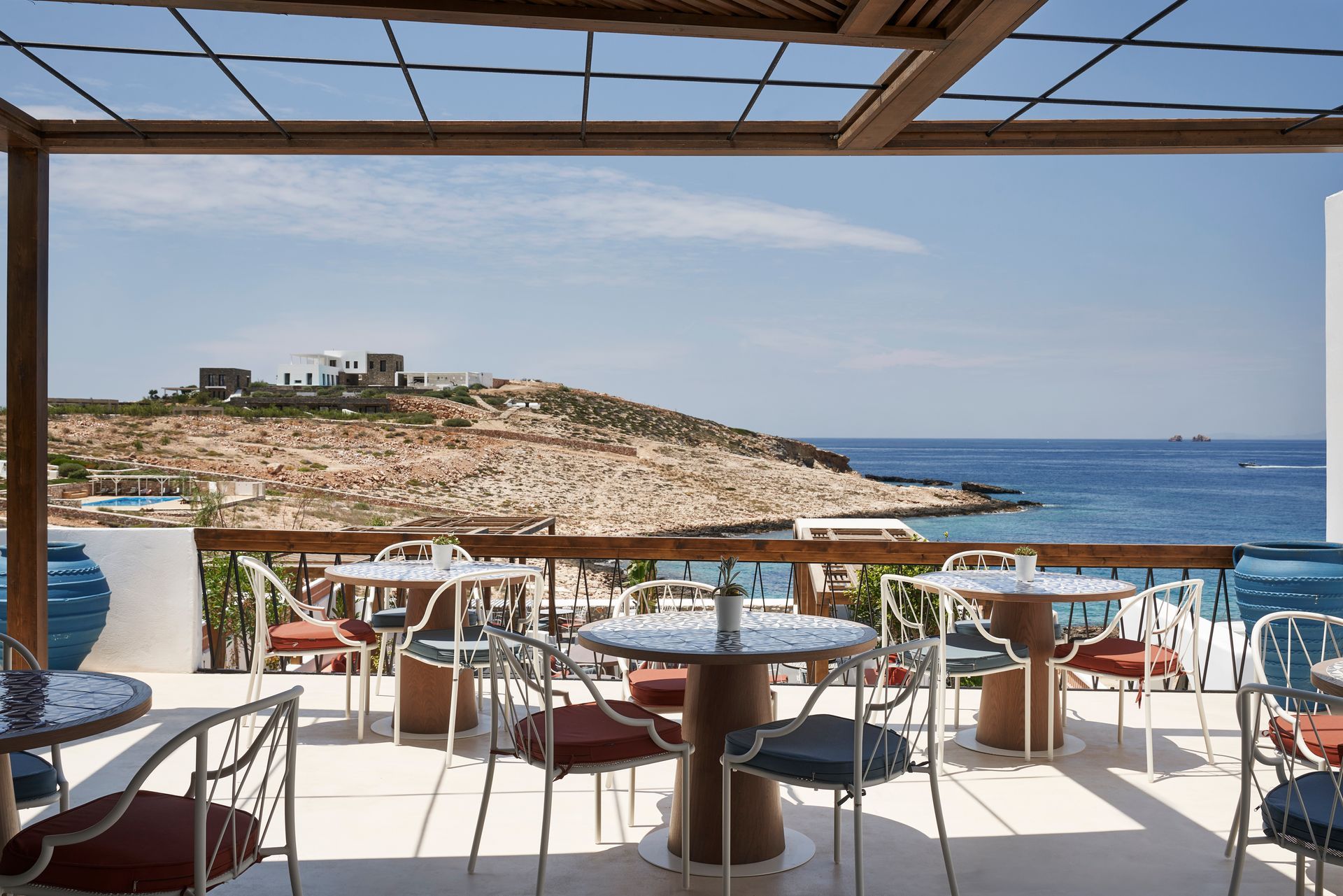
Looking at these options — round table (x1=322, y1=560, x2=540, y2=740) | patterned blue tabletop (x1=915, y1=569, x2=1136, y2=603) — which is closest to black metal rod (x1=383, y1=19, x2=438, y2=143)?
round table (x1=322, y1=560, x2=540, y2=740)

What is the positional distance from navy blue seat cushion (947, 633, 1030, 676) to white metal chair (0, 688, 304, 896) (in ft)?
8.66

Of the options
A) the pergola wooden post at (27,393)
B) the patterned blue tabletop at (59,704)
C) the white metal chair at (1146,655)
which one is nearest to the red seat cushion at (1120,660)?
the white metal chair at (1146,655)

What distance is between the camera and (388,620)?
450 cm

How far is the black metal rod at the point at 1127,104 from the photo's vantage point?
3.50 m

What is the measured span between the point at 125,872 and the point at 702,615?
199 cm

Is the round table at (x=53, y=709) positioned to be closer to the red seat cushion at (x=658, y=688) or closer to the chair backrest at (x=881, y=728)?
the chair backrest at (x=881, y=728)

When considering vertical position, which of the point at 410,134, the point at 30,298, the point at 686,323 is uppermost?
the point at 686,323

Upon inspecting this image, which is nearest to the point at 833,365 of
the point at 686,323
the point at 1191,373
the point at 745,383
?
the point at 745,383

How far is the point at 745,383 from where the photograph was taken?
51.1 m

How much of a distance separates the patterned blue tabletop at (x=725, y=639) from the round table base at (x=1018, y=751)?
138 cm

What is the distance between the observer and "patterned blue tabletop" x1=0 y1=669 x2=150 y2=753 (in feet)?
6.45

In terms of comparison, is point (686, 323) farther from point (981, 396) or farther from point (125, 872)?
point (125, 872)

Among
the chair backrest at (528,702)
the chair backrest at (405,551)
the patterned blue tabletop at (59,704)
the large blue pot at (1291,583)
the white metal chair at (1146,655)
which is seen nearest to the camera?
the patterned blue tabletop at (59,704)

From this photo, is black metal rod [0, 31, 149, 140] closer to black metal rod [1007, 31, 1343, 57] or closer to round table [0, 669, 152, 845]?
round table [0, 669, 152, 845]
